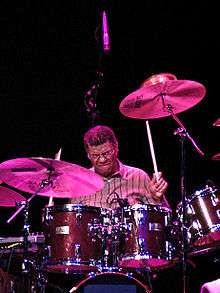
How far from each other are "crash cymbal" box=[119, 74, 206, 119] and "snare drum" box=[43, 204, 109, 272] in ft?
2.86

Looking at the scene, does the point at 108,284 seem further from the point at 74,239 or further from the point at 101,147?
the point at 101,147

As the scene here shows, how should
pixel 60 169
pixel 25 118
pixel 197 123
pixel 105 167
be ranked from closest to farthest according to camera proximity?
pixel 60 169, pixel 105 167, pixel 197 123, pixel 25 118

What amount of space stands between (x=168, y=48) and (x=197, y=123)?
834 millimetres

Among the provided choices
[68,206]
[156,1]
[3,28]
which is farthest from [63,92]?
[68,206]

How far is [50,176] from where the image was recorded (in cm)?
384

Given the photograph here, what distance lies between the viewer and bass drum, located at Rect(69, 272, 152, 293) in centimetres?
348

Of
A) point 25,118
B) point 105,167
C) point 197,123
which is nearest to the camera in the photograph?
point 105,167

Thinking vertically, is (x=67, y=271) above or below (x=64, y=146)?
below

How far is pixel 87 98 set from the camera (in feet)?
18.6

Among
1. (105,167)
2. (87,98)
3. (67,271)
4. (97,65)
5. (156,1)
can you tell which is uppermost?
(156,1)

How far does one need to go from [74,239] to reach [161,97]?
128 cm

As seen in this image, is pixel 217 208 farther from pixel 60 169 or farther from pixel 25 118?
pixel 25 118

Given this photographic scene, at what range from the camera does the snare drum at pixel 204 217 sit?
3.75m

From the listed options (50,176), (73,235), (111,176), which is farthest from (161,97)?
(73,235)
